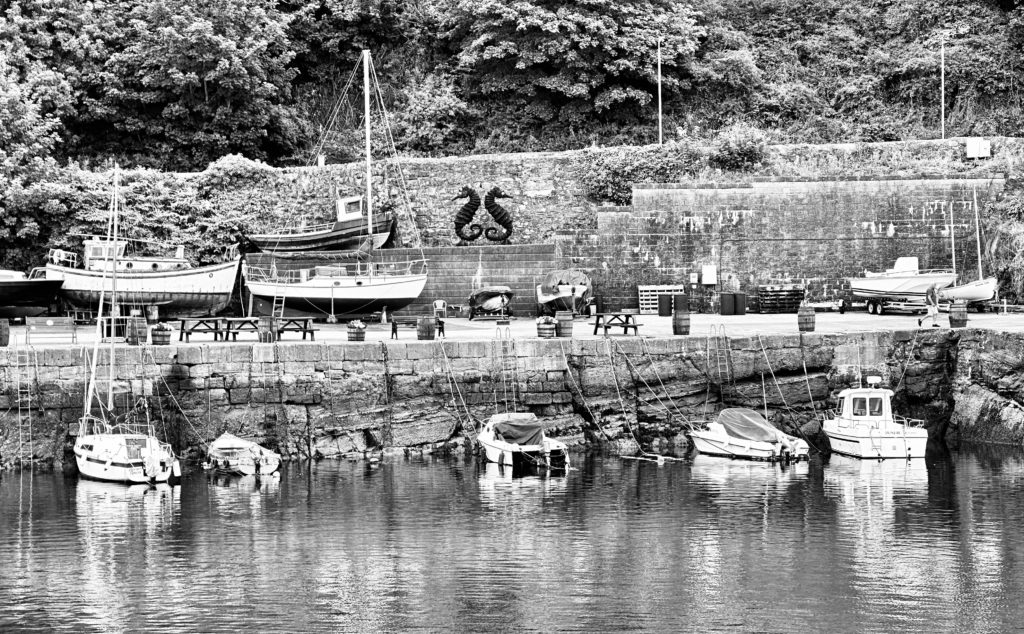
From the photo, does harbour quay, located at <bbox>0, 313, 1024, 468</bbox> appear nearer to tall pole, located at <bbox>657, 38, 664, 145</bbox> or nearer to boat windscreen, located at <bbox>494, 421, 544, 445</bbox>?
boat windscreen, located at <bbox>494, 421, 544, 445</bbox>

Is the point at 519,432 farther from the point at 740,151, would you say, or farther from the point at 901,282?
the point at 740,151

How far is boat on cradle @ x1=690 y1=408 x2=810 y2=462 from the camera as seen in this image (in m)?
32.4

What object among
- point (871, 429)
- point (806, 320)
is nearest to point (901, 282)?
point (806, 320)

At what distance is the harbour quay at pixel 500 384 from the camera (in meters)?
32.1

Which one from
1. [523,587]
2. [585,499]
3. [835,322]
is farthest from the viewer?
[835,322]

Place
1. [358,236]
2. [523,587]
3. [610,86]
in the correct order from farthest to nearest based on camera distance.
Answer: [610,86], [358,236], [523,587]

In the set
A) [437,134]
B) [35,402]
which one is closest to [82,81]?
[437,134]

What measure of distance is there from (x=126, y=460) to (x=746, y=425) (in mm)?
13226

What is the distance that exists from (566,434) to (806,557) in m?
10.9

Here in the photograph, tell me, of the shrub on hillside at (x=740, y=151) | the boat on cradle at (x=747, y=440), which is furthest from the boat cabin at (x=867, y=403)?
the shrub on hillside at (x=740, y=151)

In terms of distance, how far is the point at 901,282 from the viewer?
4084cm

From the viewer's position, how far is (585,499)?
2827 centimetres

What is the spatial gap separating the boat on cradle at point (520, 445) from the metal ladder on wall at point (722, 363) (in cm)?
469

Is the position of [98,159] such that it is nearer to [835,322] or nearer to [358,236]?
[358,236]
